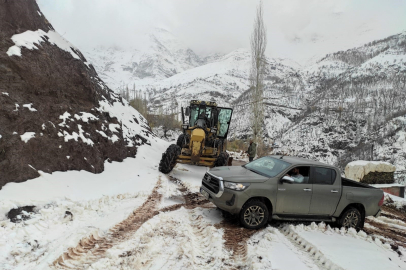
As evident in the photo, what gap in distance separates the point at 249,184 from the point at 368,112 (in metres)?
75.2

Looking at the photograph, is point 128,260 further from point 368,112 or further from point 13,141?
point 368,112

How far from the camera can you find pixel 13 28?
26.0 ft

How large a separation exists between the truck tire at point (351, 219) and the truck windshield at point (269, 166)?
1.97 m

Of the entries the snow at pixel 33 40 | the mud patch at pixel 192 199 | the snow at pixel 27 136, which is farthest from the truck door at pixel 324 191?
the snow at pixel 33 40

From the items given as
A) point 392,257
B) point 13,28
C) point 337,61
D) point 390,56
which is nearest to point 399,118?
point 392,257

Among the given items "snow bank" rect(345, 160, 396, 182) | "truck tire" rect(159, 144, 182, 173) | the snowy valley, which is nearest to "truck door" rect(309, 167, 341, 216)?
the snowy valley

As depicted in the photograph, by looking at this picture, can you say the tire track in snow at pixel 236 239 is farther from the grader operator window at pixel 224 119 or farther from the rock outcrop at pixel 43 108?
the grader operator window at pixel 224 119

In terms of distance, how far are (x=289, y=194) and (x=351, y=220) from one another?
2.00 meters

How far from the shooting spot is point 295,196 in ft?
19.5

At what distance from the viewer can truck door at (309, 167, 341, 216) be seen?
6.14m

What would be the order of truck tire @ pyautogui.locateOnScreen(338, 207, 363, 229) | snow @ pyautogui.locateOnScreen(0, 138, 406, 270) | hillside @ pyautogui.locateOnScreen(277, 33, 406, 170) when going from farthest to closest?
hillside @ pyautogui.locateOnScreen(277, 33, 406, 170)
truck tire @ pyautogui.locateOnScreen(338, 207, 363, 229)
snow @ pyautogui.locateOnScreen(0, 138, 406, 270)

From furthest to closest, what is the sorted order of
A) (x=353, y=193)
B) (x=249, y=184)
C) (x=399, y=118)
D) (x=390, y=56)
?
(x=390, y=56) → (x=399, y=118) → (x=353, y=193) → (x=249, y=184)

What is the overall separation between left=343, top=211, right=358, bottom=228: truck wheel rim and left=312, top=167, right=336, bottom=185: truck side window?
3.24 feet

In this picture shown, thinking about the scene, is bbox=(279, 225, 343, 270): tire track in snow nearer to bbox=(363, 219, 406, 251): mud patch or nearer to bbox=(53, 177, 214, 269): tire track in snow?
bbox=(363, 219, 406, 251): mud patch
